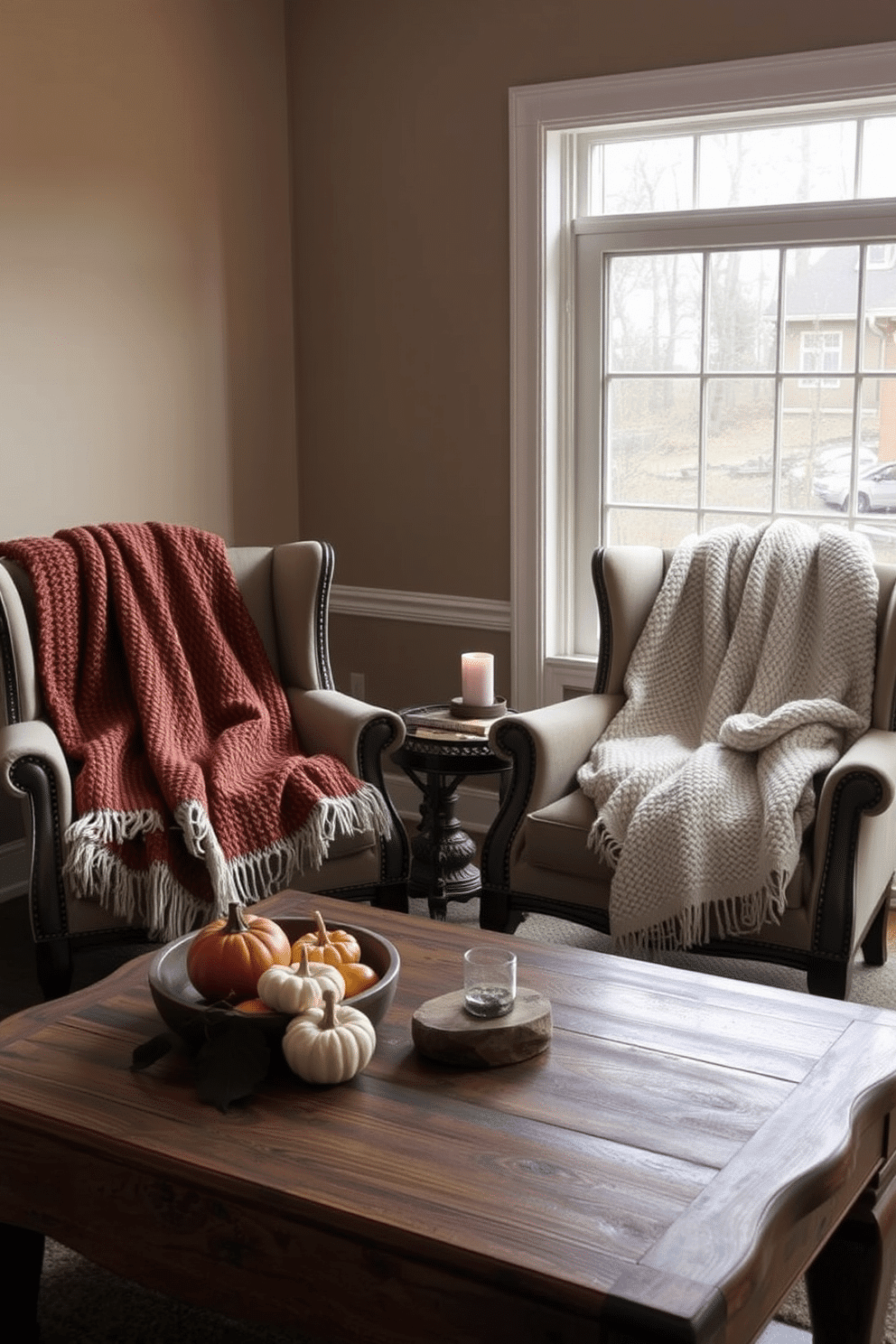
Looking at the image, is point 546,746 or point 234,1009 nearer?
point 234,1009

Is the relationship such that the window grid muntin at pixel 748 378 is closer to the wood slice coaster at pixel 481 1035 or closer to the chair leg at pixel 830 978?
the chair leg at pixel 830 978

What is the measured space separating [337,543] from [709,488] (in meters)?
1.20

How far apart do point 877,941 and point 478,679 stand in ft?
3.55

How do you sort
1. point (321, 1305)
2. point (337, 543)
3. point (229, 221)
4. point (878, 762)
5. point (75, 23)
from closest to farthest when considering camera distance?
point (321, 1305) → point (878, 762) → point (75, 23) → point (229, 221) → point (337, 543)

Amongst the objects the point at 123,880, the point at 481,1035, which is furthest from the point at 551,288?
the point at 481,1035

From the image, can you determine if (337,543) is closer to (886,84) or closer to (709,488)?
(709,488)

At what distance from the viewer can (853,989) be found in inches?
120

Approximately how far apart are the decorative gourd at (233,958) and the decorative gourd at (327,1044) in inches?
4.9

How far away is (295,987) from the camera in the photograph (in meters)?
1.72

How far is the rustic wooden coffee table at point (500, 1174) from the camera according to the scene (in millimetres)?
1382

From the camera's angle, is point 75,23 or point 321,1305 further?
point 75,23

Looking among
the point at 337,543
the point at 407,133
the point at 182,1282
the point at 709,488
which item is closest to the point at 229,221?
the point at 407,133

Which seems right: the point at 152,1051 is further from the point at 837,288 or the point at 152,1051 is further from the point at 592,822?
the point at 837,288

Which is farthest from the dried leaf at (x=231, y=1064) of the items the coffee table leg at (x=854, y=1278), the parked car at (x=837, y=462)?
the parked car at (x=837, y=462)
